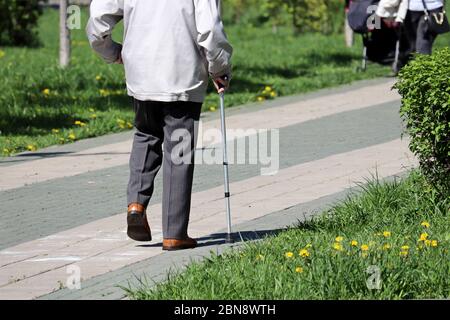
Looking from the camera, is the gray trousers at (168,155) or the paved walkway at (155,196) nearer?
the paved walkway at (155,196)

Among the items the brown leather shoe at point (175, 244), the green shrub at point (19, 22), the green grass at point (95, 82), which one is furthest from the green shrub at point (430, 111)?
the green shrub at point (19, 22)

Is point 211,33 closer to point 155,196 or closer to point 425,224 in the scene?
point 425,224

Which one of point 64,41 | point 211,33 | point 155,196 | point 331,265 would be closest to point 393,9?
point 64,41

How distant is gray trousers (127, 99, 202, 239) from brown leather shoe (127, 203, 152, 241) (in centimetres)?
4

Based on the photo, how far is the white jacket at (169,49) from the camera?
23.7ft

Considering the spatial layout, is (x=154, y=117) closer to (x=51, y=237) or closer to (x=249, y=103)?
(x=51, y=237)

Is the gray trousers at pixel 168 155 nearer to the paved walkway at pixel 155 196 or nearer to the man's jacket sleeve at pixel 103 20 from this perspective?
the paved walkway at pixel 155 196

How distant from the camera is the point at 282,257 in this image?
6.68 m

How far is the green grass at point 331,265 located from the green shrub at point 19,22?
57.6ft

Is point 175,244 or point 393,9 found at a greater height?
point 393,9

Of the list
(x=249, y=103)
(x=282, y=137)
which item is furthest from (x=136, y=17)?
(x=249, y=103)

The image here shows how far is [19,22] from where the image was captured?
81.4 feet

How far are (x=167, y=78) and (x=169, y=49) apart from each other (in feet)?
0.54

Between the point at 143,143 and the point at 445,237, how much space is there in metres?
1.82
